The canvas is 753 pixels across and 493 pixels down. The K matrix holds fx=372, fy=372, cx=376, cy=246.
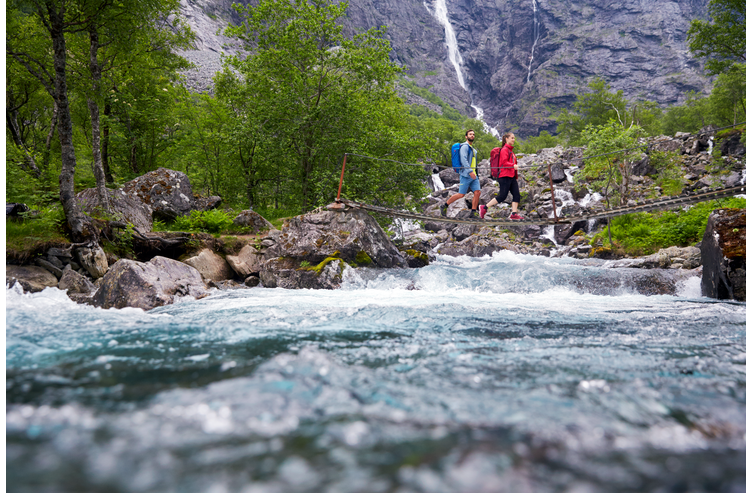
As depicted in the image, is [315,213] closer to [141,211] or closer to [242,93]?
[141,211]

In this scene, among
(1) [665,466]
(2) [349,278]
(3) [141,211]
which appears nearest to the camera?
(1) [665,466]

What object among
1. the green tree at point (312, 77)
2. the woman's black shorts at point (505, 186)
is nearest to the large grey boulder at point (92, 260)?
the green tree at point (312, 77)

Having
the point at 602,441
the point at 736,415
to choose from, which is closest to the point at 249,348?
the point at 602,441

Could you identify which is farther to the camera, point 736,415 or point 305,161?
point 305,161

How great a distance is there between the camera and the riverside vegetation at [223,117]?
853 centimetres

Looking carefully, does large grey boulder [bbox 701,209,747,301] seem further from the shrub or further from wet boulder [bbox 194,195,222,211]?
wet boulder [bbox 194,195,222,211]

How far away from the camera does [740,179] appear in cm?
2547

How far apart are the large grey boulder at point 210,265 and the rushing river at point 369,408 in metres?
5.03

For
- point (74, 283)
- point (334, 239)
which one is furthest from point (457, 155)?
point (74, 283)

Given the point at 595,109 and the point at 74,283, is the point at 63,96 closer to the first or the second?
the point at 74,283

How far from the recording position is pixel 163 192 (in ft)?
41.9

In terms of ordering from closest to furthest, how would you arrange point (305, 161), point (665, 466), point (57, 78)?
point (665, 466)
point (57, 78)
point (305, 161)

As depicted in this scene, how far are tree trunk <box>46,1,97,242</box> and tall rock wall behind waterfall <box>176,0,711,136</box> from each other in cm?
13003

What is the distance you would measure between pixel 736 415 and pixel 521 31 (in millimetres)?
203178
